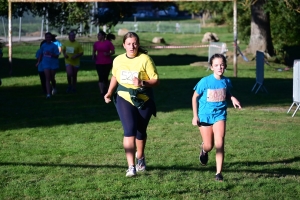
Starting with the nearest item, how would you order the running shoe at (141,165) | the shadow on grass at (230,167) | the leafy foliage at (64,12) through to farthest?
the running shoe at (141,165) → the shadow on grass at (230,167) → the leafy foliage at (64,12)

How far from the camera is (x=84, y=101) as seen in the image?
1791cm

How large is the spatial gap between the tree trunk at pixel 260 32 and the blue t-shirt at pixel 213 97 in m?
24.9

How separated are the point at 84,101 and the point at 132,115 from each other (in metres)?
9.62

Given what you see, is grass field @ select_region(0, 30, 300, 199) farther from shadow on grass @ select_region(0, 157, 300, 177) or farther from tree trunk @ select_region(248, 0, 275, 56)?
tree trunk @ select_region(248, 0, 275, 56)

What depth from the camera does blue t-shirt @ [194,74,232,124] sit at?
27.5 ft

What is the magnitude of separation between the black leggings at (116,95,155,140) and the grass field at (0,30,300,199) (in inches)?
24.0

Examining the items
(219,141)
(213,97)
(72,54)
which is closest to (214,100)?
(213,97)

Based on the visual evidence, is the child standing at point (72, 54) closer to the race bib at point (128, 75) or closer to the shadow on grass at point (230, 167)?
the shadow on grass at point (230, 167)

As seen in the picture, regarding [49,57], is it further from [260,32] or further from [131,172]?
[260,32]

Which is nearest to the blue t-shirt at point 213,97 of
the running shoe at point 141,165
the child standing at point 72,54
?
the running shoe at point 141,165

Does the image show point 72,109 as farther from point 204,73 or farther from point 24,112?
point 204,73

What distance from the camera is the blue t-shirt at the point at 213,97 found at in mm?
8391

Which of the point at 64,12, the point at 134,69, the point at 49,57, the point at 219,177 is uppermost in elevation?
the point at 64,12

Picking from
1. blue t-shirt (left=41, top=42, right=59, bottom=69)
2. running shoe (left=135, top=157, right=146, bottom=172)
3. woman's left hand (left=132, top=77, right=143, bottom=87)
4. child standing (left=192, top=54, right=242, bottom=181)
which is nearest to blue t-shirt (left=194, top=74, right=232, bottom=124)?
child standing (left=192, top=54, right=242, bottom=181)
